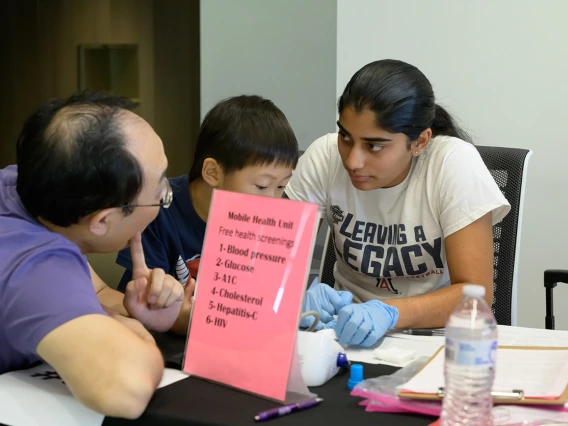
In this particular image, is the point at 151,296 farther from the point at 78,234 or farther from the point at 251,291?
the point at 251,291

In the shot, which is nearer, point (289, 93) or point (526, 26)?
point (526, 26)

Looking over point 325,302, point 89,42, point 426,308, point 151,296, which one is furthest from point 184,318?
point 89,42

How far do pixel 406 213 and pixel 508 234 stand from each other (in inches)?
11.5

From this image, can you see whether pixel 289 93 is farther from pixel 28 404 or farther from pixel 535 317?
pixel 28 404

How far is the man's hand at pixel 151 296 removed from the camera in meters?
1.20

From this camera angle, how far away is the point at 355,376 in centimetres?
100

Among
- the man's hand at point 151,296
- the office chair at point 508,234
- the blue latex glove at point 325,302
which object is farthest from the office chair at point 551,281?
the man's hand at point 151,296

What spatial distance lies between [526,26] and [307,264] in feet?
6.44

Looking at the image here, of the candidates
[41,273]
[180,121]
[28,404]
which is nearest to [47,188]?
[41,273]

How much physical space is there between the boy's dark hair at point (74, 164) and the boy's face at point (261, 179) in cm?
46

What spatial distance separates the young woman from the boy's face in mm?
175

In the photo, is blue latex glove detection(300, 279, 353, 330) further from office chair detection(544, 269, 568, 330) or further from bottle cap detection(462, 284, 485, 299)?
office chair detection(544, 269, 568, 330)

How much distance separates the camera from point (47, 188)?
100 centimetres

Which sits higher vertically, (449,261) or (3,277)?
(3,277)
